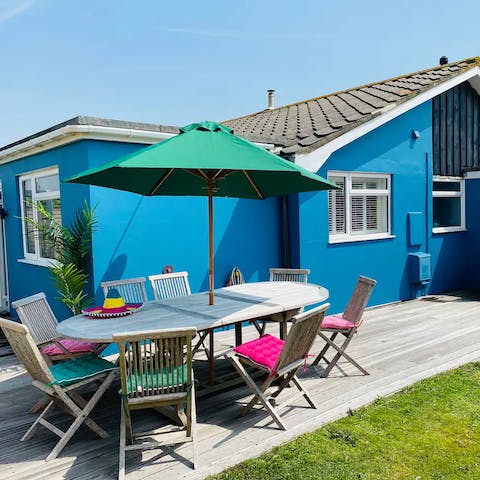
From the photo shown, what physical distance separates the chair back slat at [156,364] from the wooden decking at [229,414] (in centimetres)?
54

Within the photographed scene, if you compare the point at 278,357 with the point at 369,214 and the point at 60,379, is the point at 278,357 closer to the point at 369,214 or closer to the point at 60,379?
the point at 60,379

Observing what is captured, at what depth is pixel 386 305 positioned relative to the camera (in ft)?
30.0

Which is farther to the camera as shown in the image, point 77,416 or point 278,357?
point 278,357

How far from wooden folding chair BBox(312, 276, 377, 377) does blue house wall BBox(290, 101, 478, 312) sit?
7.94ft

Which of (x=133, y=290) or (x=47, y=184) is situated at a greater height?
(x=47, y=184)

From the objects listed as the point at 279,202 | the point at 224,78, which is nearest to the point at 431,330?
the point at 279,202

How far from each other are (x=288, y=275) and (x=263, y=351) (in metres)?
2.43

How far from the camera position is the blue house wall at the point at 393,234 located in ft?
26.4

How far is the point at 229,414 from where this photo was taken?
13.9 ft

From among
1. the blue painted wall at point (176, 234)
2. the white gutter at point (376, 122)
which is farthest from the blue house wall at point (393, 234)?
the blue painted wall at point (176, 234)

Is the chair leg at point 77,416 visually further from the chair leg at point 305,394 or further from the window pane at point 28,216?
the window pane at point 28,216

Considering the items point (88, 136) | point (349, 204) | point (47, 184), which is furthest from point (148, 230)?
point (349, 204)

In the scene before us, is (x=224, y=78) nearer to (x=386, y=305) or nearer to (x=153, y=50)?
(x=153, y=50)

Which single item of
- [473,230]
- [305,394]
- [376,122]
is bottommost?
[305,394]
